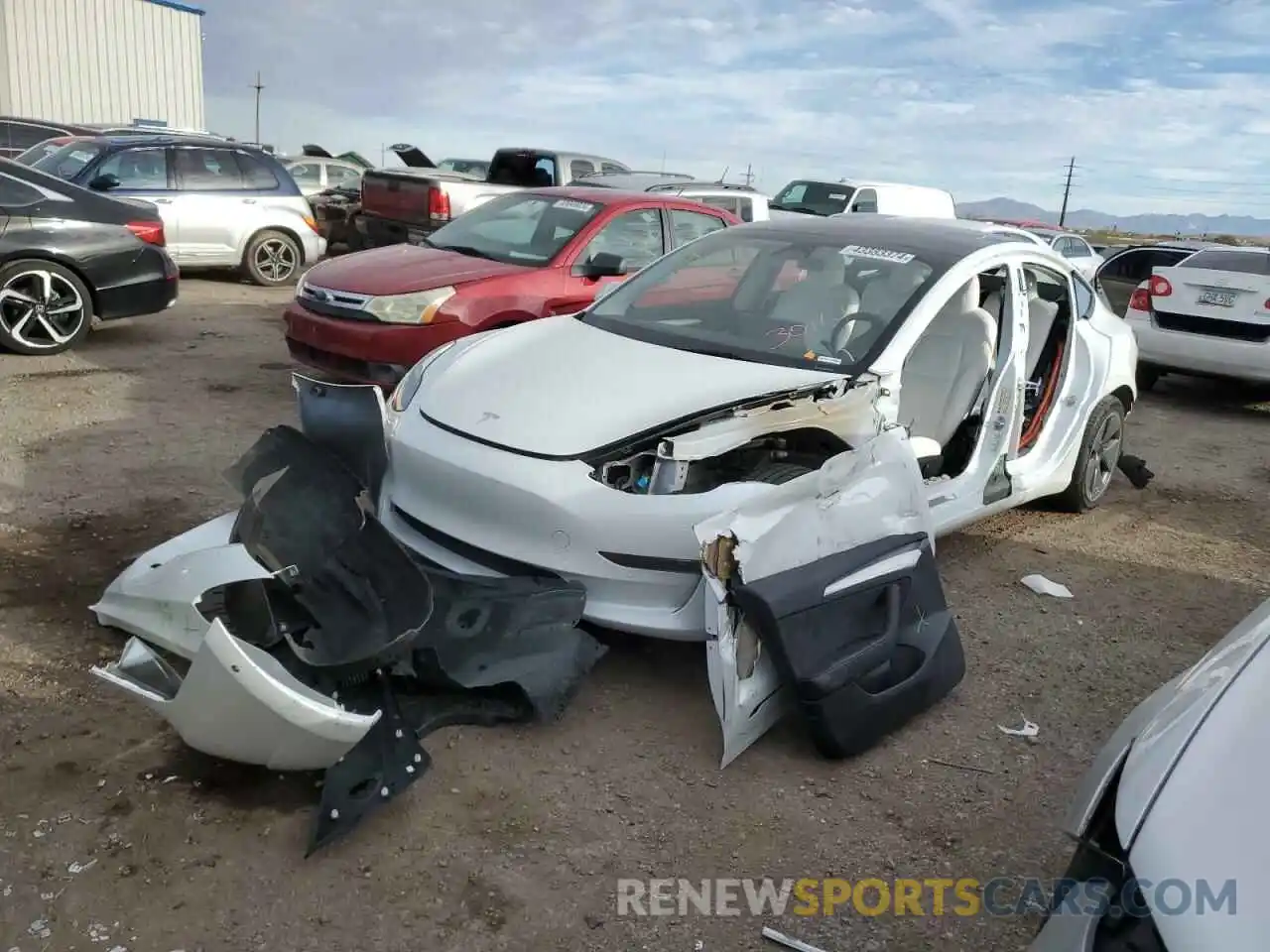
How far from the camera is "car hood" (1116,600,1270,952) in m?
1.57

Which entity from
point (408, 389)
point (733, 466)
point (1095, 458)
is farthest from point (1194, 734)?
point (1095, 458)

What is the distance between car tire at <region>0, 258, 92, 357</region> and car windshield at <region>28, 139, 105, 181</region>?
334 cm

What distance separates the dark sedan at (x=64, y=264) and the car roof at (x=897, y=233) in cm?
554

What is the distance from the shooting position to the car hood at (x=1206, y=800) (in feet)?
5.14

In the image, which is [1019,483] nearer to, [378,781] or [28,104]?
[378,781]

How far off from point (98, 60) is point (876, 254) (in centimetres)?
3023

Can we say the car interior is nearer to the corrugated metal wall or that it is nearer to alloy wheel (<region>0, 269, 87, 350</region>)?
alloy wheel (<region>0, 269, 87, 350</region>)

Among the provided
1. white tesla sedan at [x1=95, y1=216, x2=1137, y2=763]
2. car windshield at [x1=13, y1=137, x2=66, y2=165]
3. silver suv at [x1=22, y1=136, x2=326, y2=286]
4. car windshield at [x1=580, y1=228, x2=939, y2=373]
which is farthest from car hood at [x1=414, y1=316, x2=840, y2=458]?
car windshield at [x1=13, y1=137, x2=66, y2=165]

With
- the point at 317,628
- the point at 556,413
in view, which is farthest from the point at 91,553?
the point at 556,413

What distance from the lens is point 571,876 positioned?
2.76 meters

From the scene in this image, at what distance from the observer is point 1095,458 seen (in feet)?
19.4

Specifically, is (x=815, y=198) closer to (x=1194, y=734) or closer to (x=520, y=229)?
→ (x=520, y=229)

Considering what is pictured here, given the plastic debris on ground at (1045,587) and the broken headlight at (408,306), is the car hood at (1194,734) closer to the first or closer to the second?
the plastic debris on ground at (1045,587)

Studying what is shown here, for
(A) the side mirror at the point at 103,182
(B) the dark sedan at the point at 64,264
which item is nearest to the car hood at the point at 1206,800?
(B) the dark sedan at the point at 64,264
